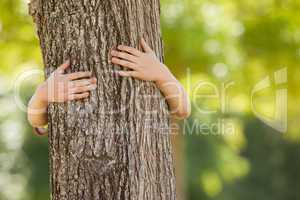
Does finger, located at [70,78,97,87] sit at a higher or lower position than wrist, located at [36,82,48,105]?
higher

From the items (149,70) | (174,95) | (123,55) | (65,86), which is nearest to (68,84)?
(65,86)

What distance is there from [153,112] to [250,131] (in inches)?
777

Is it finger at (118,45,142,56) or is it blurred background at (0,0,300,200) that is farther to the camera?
blurred background at (0,0,300,200)

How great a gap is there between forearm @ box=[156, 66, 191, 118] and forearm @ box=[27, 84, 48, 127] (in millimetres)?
559

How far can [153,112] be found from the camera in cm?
329

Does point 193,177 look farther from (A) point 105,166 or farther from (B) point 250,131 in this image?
(A) point 105,166

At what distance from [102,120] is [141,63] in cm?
32

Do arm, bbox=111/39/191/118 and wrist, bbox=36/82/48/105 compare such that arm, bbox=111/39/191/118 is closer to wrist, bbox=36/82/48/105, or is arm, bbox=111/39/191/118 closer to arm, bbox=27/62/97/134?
arm, bbox=27/62/97/134

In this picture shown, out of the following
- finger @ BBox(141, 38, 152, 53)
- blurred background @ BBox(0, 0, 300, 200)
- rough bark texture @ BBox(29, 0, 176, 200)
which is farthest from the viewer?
blurred background @ BBox(0, 0, 300, 200)

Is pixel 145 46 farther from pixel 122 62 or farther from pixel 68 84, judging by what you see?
pixel 68 84

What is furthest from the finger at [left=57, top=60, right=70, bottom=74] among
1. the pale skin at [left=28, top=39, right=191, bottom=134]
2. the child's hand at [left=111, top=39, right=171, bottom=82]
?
the child's hand at [left=111, top=39, right=171, bottom=82]

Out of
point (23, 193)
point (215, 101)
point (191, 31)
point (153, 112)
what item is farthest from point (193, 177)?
point (153, 112)

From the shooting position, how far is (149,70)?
129 inches

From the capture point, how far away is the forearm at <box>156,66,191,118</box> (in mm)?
3354
